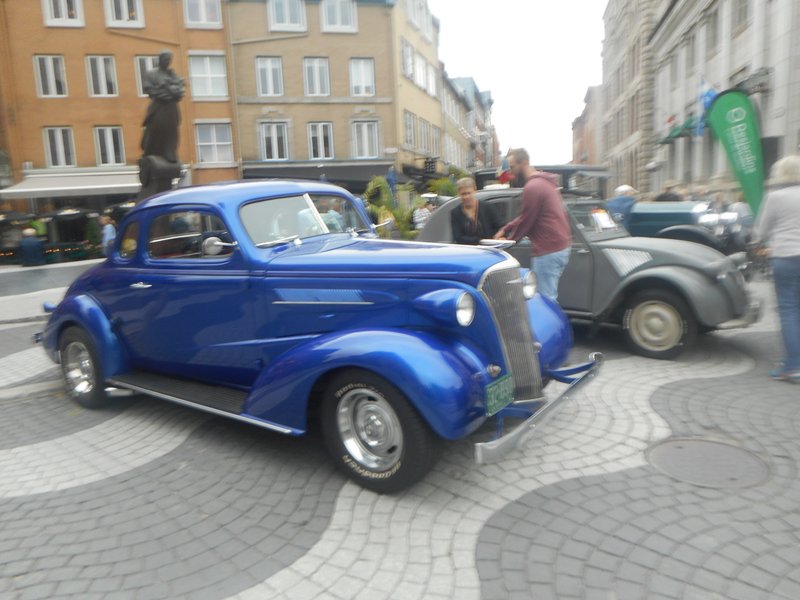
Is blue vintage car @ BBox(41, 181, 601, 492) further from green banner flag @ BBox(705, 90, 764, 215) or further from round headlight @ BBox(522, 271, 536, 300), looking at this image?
green banner flag @ BBox(705, 90, 764, 215)

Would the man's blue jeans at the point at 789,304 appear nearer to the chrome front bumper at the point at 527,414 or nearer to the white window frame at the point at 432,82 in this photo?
the chrome front bumper at the point at 527,414

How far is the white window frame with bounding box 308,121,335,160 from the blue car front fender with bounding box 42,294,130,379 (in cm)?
2592

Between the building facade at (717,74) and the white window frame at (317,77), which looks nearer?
the building facade at (717,74)

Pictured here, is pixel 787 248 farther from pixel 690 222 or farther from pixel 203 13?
pixel 203 13

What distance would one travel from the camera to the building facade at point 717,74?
599 inches

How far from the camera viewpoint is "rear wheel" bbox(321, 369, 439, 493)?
330 centimetres

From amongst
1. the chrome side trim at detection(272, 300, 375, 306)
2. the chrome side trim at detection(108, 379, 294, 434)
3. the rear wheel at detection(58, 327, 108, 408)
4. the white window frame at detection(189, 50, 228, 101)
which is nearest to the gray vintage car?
the chrome side trim at detection(272, 300, 375, 306)

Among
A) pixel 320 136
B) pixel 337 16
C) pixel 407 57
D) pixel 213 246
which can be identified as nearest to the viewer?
pixel 213 246

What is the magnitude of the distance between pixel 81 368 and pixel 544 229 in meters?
4.51

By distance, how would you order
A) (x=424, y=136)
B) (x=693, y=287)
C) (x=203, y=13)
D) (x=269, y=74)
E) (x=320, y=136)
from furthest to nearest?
(x=424, y=136)
(x=320, y=136)
(x=269, y=74)
(x=203, y=13)
(x=693, y=287)

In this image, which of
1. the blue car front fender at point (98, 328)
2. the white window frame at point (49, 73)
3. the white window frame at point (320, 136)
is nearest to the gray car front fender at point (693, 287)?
the blue car front fender at point (98, 328)

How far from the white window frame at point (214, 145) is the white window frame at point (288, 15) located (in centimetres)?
538

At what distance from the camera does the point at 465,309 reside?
3408mm

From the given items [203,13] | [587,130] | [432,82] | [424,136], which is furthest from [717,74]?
[587,130]
